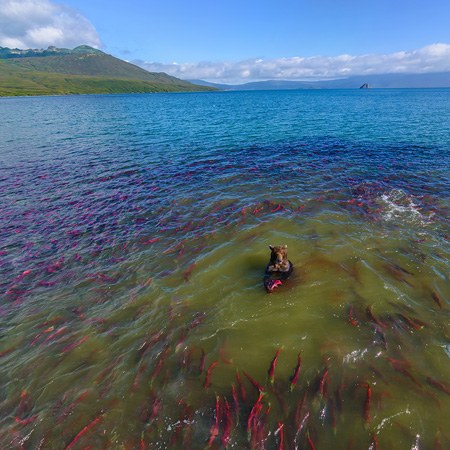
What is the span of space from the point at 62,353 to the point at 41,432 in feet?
9.79

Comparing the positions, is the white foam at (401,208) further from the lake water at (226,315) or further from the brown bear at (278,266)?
the brown bear at (278,266)

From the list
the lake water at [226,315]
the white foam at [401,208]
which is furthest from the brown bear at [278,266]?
the white foam at [401,208]

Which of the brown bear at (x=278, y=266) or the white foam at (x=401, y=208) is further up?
the brown bear at (x=278, y=266)

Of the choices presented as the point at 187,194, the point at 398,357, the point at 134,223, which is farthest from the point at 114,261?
the point at 398,357

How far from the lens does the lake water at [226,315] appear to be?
8.08m

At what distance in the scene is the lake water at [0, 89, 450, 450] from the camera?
8078mm

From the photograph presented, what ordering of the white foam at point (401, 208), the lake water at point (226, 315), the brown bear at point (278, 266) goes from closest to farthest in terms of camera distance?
the lake water at point (226, 315) < the brown bear at point (278, 266) < the white foam at point (401, 208)

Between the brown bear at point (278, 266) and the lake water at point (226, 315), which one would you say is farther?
the brown bear at point (278, 266)

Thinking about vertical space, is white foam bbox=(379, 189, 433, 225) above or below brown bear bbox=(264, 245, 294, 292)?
below

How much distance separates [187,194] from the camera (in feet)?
83.0

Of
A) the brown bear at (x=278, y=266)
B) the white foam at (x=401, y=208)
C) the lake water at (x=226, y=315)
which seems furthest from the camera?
the white foam at (x=401, y=208)

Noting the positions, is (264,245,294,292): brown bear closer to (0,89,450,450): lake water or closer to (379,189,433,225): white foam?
(0,89,450,450): lake water

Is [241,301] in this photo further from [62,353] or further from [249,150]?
[249,150]

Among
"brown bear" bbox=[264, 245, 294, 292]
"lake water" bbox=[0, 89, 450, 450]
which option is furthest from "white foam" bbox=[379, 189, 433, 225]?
"brown bear" bbox=[264, 245, 294, 292]
